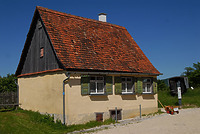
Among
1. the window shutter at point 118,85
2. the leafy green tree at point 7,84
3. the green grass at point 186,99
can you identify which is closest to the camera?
the window shutter at point 118,85

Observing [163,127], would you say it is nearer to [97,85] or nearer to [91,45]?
[97,85]

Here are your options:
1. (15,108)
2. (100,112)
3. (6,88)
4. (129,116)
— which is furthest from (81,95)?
(6,88)

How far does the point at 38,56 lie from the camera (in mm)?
18953

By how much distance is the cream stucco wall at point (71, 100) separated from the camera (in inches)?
620

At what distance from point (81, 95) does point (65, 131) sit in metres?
2.58

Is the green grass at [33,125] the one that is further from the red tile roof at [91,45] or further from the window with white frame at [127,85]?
the red tile roof at [91,45]

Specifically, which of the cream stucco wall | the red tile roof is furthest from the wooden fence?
the red tile roof

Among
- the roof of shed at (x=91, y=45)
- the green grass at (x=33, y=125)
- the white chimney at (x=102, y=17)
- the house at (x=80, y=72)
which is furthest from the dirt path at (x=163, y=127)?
the white chimney at (x=102, y=17)

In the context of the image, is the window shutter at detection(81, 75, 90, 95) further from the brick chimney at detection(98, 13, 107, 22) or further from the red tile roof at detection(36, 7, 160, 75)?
the brick chimney at detection(98, 13, 107, 22)

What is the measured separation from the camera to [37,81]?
61.6 feet

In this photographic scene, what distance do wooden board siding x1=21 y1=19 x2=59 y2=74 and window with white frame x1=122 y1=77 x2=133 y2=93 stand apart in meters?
5.40

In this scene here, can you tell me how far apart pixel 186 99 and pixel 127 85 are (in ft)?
34.0

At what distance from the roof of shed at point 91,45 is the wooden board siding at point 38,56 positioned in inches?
30.4

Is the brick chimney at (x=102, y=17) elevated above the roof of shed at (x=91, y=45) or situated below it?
above
